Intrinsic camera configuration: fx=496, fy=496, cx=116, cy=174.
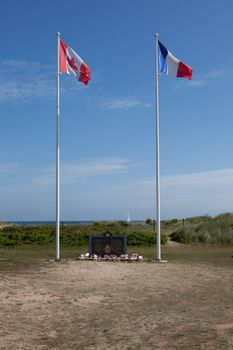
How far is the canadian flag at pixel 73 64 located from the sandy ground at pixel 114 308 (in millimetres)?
6758

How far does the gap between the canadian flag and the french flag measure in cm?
278

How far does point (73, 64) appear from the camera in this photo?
17609 millimetres

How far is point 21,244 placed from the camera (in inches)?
1041

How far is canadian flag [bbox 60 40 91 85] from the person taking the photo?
17406 millimetres

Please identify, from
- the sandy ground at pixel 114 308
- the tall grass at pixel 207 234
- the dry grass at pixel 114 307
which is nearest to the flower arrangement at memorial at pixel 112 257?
the dry grass at pixel 114 307

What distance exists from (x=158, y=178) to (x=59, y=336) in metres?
10.8

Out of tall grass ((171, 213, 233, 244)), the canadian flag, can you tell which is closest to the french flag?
the canadian flag

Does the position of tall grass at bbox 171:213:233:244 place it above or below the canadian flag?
below

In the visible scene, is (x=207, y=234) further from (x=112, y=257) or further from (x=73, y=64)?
(x=73, y=64)

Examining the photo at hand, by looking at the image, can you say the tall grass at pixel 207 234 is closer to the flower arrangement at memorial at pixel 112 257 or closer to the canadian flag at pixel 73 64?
the flower arrangement at memorial at pixel 112 257

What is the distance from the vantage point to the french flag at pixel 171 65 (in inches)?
695

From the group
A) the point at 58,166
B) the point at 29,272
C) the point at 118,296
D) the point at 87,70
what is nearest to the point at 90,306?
the point at 118,296

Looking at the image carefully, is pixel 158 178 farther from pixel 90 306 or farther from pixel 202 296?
pixel 90 306

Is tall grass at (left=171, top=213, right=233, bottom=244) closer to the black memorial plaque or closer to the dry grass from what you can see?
the black memorial plaque
